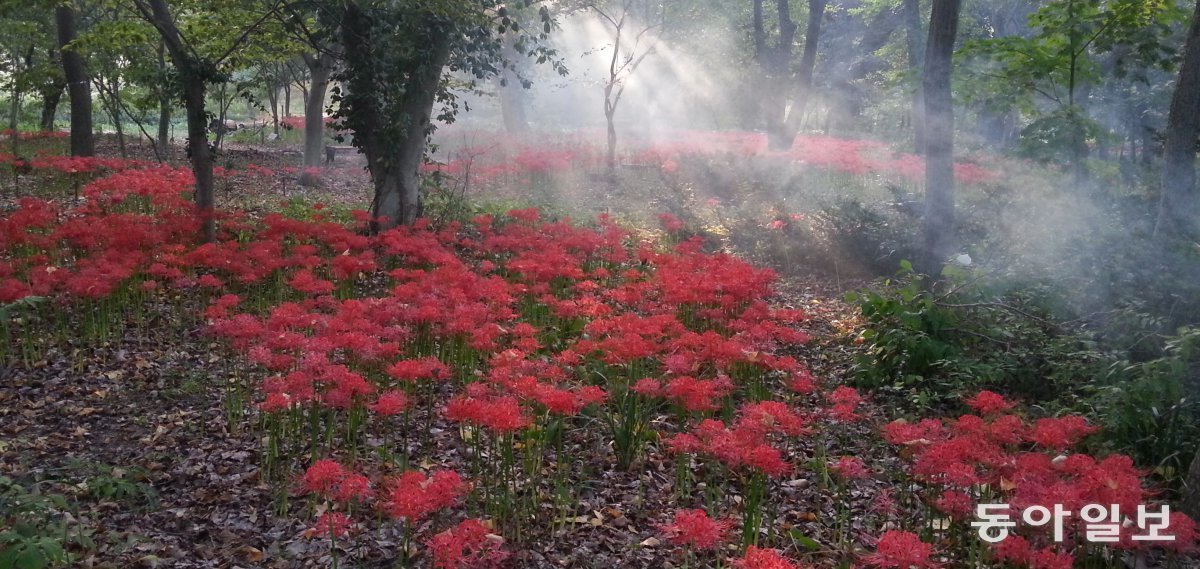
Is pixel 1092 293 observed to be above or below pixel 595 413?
above

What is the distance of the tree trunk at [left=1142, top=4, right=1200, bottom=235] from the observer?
830 cm

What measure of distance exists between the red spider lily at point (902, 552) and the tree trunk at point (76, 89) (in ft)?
48.7

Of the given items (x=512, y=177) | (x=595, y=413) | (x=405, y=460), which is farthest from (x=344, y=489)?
(x=512, y=177)

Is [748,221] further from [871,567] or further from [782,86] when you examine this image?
[871,567]

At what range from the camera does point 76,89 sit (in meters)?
13.0

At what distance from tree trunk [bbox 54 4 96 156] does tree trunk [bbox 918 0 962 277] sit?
44.9 feet

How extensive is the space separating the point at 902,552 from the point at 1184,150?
27.6ft

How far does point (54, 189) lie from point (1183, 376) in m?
14.4

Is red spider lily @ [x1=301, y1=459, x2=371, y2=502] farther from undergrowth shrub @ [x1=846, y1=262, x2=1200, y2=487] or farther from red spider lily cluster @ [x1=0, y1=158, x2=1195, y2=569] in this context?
undergrowth shrub @ [x1=846, y1=262, x2=1200, y2=487]

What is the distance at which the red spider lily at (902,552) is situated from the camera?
267cm

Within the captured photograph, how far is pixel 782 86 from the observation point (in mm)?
19359

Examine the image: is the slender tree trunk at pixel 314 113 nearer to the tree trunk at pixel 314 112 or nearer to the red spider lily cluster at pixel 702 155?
the tree trunk at pixel 314 112

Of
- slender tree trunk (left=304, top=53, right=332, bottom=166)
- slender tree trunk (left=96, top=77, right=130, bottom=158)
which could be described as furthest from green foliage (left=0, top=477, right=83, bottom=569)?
slender tree trunk (left=96, top=77, right=130, bottom=158)

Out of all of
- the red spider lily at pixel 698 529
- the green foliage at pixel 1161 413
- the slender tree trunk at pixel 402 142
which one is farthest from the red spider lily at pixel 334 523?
the slender tree trunk at pixel 402 142
